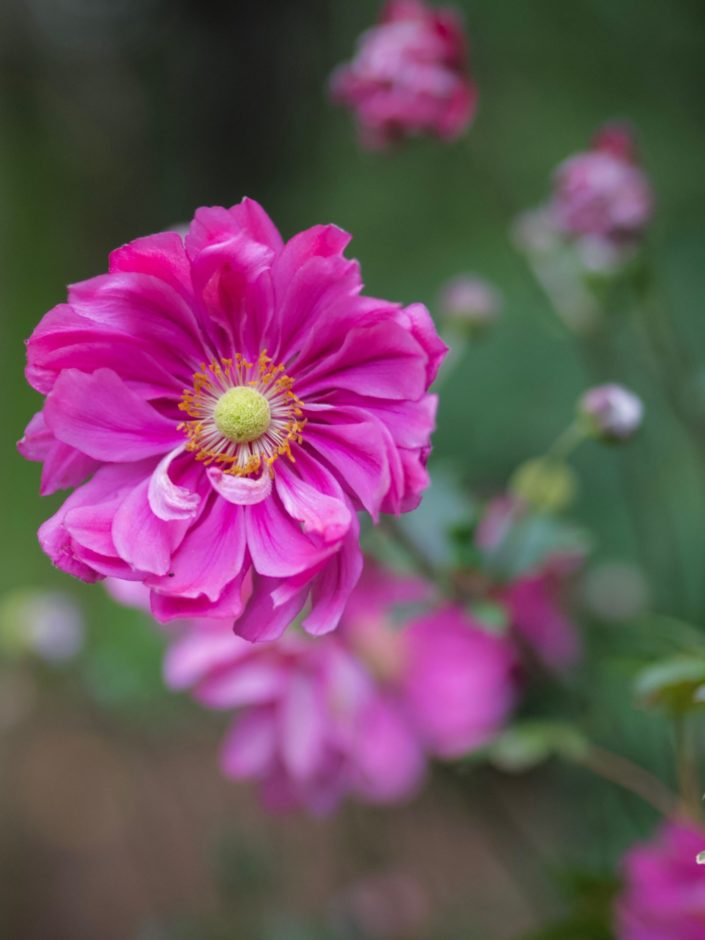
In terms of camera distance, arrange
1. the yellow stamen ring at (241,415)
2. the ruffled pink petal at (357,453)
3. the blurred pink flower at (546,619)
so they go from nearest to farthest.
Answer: the ruffled pink petal at (357,453) < the yellow stamen ring at (241,415) < the blurred pink flower at (546,619)

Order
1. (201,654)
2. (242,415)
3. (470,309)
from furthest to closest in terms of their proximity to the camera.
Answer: (470,309) → (201,654) → (242,415)

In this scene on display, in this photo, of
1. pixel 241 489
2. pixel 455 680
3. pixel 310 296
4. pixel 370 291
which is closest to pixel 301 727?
pixel 455 680

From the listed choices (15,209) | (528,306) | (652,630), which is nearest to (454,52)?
(652,630)

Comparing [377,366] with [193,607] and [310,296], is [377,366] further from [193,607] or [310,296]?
[193,607]

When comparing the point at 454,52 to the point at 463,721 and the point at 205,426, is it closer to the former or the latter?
the point at 205,426

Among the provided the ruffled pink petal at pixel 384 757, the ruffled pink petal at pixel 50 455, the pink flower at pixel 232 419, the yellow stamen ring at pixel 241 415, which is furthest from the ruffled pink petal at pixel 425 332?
the ruffled pink petal at pixel 384 757

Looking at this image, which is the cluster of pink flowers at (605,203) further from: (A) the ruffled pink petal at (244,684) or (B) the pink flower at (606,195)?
(A) the ruffled pink petal at (244,684)

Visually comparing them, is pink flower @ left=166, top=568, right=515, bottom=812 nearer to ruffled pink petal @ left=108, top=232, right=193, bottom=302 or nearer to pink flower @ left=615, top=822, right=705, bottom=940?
pink flower @ left=615, top=822, right=705, bottom=940
